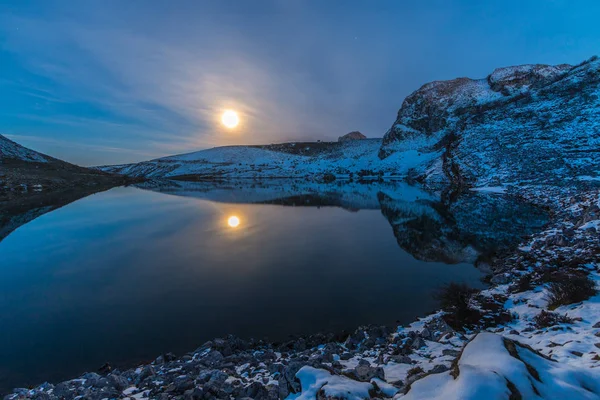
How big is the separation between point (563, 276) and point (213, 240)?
22891 millimetres

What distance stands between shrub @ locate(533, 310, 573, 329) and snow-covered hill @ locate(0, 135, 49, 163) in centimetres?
15487

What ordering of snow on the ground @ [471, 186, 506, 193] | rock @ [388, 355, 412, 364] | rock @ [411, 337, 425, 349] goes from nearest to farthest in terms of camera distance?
rock @ [388, 355, 412, 364], rock @ [411, 337, 425, 349], snow on the ground @ [471, 186, 506, 193]

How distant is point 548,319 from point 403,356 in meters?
5.06

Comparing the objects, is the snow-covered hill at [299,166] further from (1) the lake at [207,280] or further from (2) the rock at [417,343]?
(2) the rock at [417,343]

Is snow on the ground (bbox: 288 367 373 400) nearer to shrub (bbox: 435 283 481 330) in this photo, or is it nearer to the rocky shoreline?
the rocky shoreline

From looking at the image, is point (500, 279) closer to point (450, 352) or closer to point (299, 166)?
point (450, 352)

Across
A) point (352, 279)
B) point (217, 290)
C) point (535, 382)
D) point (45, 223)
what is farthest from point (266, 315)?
point (45, 223)

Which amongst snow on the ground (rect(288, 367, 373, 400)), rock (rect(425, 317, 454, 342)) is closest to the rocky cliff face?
rock (rect(425, 317, 454, 342))

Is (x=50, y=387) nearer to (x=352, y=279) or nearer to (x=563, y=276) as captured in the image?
(x=352, y=279)

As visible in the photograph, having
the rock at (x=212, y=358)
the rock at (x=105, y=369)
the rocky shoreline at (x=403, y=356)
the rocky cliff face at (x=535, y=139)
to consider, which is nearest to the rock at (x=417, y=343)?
the rocky shoreline at (x=403, y=356)

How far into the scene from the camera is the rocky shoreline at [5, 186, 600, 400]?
17.0 feet

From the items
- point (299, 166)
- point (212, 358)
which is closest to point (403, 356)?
point (212, 358)

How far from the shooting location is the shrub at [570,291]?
9852 millimetres

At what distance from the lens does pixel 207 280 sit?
16.0m
